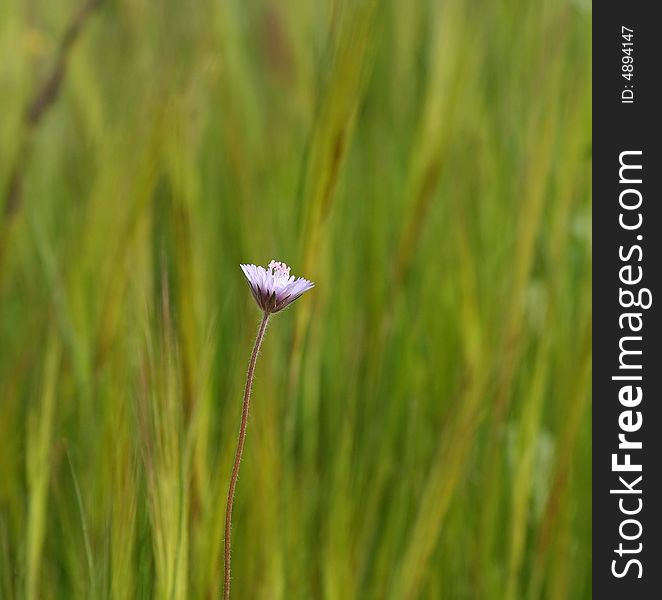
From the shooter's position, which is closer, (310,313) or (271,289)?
(271,289)

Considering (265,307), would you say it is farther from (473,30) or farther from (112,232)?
(473,30)

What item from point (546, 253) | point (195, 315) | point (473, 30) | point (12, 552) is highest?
point (473, 30)

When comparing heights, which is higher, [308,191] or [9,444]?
[308,191]

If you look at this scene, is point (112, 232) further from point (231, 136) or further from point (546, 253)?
point (546, 253)

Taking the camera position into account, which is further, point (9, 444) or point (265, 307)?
point (9, 444)

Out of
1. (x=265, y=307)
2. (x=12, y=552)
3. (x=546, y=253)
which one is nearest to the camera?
(x=265, y=307)

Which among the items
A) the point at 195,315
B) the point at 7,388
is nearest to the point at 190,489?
the point at 195,315

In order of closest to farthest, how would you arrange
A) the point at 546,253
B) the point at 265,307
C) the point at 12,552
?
the point at 265,307 < the point at 12,552 < the point at 546,253
